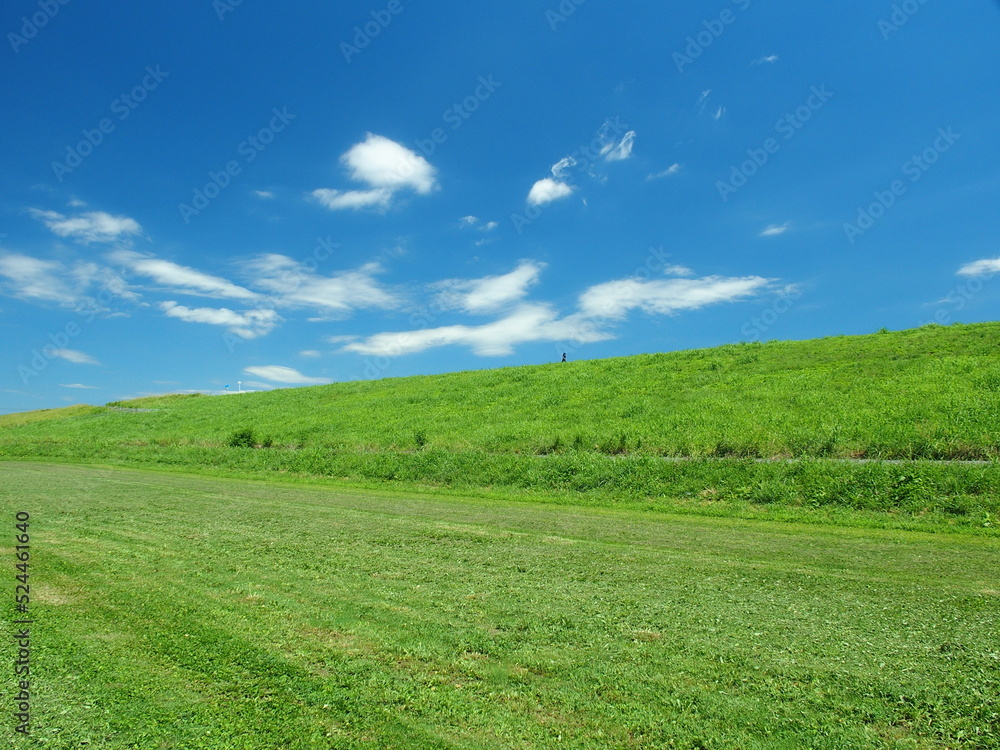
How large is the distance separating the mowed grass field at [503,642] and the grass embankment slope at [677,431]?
181 inches

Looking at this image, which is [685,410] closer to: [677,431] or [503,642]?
[677,431]

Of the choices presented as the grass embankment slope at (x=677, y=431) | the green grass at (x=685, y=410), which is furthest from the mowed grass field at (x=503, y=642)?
the green grass at (x=685, y=410)

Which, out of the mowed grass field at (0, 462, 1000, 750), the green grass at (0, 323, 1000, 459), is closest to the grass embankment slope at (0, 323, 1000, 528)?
the green grass at (0, 323, 1000, 459)

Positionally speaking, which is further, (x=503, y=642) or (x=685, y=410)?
Answer: (x=685, y=410)

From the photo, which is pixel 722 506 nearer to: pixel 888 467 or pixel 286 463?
pixel 888 467

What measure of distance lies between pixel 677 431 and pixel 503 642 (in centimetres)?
1413

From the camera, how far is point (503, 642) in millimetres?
4223

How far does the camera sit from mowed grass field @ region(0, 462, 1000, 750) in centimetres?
312

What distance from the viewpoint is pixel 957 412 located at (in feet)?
47.6

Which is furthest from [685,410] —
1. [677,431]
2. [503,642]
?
[503,642]

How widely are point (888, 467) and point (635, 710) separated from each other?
36.2ft

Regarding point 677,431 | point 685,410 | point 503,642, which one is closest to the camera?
point 503,642

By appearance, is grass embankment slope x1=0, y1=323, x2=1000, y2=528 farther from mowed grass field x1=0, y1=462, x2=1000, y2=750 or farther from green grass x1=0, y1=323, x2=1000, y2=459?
mowed grass field x1=0, y1=462, x2=1000, y2=750

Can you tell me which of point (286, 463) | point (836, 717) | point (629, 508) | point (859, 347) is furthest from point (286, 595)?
point (859, 347)
